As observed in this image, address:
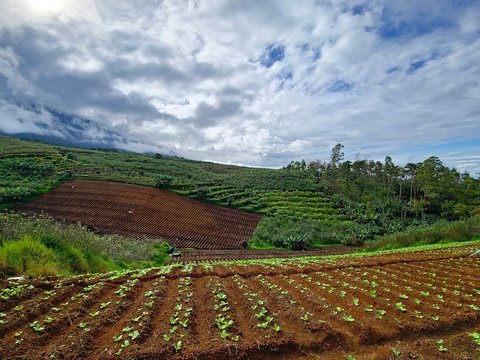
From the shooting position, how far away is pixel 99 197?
4603cm

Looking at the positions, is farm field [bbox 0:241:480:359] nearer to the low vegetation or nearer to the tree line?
the low vegetation

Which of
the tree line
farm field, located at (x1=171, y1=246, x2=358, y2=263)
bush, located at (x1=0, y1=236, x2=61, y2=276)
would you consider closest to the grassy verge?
bush, located at (x1=0, y1=236, x2=61, y2=276)

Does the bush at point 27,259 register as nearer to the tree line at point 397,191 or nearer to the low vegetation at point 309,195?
the low vegetation at point 309,195

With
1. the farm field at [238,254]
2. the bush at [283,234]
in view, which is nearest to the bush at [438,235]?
the farm field at [238,254]

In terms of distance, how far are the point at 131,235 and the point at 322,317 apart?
3013 cm

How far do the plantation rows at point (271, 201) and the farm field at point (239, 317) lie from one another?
4278 centimetres

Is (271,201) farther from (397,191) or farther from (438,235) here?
(397,191)

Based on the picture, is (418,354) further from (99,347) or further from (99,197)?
(99,197)

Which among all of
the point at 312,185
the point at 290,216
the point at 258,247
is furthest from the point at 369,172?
the point at 258,247

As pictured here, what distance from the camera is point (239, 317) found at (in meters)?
7.91

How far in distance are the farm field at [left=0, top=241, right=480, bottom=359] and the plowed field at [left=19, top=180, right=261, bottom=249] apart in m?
24.1

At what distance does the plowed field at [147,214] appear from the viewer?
36312 mm

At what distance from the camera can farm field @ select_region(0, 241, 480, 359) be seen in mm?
6266

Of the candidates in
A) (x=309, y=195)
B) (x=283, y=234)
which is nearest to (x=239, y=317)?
(x=283, y=234)
